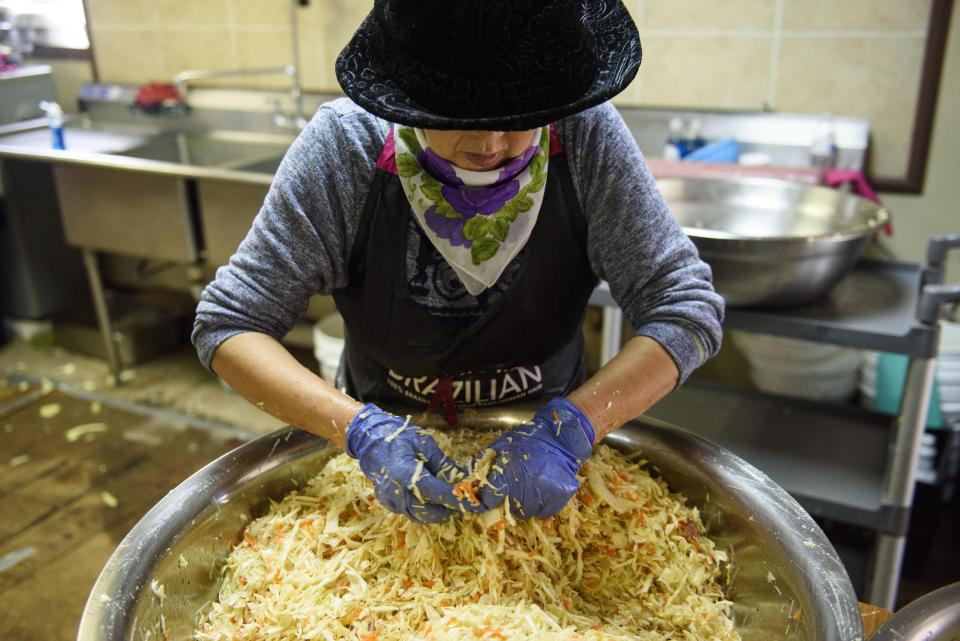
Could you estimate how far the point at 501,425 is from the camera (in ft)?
4.67

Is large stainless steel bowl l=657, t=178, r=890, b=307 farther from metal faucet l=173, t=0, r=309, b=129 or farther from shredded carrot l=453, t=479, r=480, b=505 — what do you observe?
metal faucet l=173, t=0, r=309, b=129

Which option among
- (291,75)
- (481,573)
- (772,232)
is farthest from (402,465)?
(291,75)

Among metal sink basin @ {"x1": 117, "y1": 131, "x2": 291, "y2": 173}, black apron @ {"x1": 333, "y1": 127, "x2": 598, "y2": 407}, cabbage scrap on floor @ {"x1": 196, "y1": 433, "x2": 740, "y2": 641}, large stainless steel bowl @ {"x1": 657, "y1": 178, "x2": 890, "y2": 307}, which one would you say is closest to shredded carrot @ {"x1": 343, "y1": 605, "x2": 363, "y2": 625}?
cabbage scrap on floor @ {"x1": 196, "y1": 433, "x2": 740, "y2": 641}

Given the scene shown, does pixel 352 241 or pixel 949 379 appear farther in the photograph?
pixel 949 379

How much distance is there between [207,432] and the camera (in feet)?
11.9

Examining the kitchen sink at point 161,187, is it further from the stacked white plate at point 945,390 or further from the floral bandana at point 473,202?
the stacked white plate at point 945,390

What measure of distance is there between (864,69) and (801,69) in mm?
216

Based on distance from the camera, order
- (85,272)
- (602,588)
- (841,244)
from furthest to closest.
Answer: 1. (85,272)
2. (841,244)
3. (602,588)

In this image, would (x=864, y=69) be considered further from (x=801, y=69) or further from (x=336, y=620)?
(x=336, y=620)

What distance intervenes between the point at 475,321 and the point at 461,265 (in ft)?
0.38

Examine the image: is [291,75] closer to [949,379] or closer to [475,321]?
[475,321]

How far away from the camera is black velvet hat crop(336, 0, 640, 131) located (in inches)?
41.0

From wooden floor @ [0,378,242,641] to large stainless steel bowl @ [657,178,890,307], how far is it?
2208 mm

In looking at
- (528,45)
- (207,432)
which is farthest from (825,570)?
(207,432)
